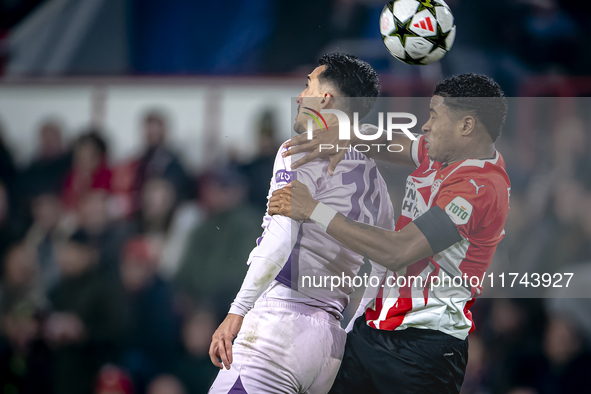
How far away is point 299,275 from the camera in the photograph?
224cm

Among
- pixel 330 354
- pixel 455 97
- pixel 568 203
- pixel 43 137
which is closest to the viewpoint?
pixel 330 354

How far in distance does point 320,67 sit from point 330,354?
1.26 metres

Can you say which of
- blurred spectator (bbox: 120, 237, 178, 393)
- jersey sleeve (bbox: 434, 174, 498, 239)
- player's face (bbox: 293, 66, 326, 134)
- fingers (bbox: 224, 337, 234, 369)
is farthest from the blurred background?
jersey sleeve (bbox: 434, 174, 498, 239)

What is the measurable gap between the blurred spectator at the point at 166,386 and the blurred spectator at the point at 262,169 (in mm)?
1754

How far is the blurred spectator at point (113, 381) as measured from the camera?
478 centimetres

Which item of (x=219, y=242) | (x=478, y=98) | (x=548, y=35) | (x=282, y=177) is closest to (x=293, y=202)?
(x=282, y=177)

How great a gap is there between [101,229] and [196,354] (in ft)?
5.19

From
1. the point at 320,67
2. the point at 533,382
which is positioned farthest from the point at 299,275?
the point at 533,382

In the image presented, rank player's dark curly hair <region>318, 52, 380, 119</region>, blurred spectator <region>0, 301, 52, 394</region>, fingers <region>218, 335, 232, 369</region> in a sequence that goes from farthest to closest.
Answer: blurred spectator <region>0, 301, 52, 394</region>
player's dark curly hair <region>318, 52, 380, 119</region>
fingers <region>218, 335, 232, 369</region>

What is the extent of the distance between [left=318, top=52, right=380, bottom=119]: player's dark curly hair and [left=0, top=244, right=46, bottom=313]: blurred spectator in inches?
159

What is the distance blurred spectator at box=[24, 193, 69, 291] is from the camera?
5273 millimetres

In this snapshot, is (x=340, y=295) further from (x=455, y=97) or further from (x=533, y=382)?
(x=533, y=382)

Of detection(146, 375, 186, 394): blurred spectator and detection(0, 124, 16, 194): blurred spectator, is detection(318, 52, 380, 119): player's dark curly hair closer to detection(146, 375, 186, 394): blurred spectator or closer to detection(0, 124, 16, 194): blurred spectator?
detection(146, 375, 186, 394): blurred spectator

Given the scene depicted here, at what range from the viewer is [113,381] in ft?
15.8
